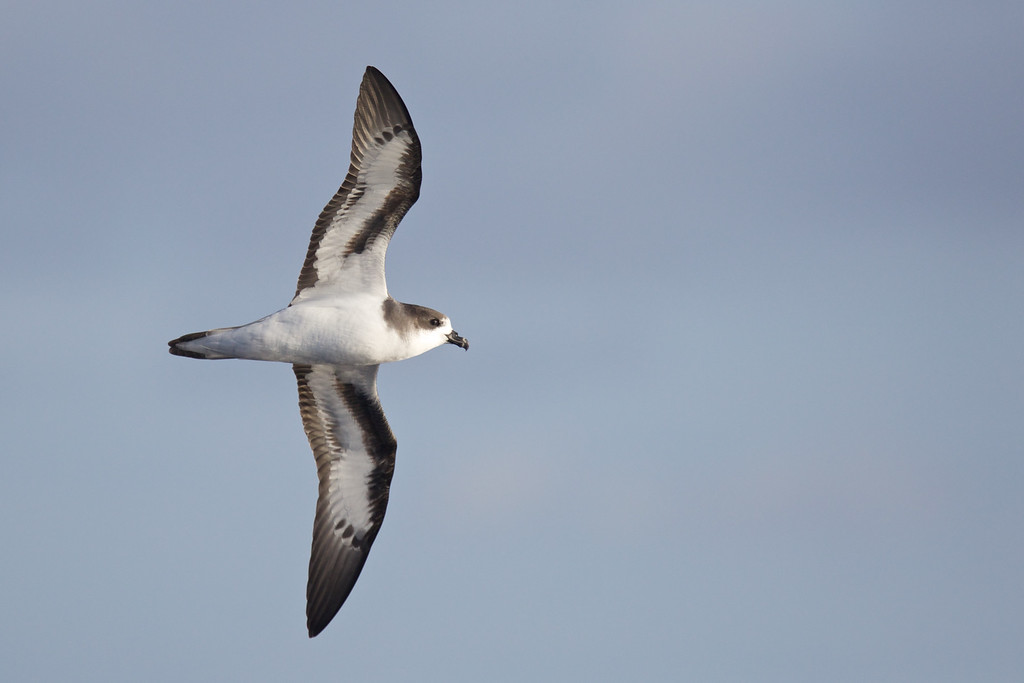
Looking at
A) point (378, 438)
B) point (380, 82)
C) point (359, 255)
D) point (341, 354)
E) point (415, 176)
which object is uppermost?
point (380, 82)

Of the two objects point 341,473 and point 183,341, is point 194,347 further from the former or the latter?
point 341,473

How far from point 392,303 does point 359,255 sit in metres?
0.95

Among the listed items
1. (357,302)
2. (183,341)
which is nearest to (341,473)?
(357,302)

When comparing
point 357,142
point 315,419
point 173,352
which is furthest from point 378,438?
point 357,142

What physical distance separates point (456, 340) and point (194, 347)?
14.5 ft

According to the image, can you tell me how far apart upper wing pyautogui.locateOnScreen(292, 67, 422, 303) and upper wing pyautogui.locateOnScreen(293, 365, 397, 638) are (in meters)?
2.12

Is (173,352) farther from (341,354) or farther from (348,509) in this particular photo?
(348,509)

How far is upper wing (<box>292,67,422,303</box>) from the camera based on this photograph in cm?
1853

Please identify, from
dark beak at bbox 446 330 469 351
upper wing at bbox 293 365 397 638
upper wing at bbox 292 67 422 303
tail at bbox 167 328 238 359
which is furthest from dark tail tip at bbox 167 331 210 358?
dark beak at bbox 446 330 469 351

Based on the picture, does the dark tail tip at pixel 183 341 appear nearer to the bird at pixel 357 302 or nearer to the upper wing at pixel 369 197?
the bird at pixel 357 302

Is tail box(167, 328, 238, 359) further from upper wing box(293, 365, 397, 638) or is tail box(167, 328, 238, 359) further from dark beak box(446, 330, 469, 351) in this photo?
dark beak box(446, 330, 469, 351)

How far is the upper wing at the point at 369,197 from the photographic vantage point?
60.8 ft

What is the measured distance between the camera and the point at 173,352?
18.5m

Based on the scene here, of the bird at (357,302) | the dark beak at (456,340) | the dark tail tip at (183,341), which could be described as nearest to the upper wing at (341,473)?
the bird at (357,302)
